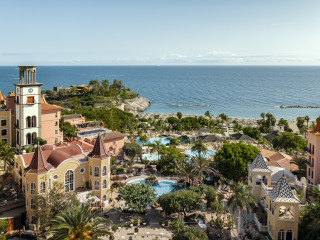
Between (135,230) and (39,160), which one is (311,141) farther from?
(39,160)

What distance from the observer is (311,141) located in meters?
31.9

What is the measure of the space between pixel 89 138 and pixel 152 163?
1027cm

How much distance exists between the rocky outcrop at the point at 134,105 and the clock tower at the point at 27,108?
2188 inches

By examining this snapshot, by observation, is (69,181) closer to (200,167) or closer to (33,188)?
(33,188)

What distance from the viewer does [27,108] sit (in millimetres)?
40875

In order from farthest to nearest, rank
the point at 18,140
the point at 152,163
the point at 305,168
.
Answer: the point at 152,163
the point at 18,140
the point at 305,168

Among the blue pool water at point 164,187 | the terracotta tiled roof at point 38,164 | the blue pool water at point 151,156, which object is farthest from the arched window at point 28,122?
the blue pool water at point 151,156

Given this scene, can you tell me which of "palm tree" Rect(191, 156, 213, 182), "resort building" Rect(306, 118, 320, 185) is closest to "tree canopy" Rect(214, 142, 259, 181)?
"palm tree" Rect(191, 156, 213, 182)

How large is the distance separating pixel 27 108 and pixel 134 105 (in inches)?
2674

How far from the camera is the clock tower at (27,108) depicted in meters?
40.2

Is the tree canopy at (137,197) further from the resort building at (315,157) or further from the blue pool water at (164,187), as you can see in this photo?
the resort building at (315,157)

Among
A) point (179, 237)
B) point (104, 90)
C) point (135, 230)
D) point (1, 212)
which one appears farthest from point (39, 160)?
point (104, 90)


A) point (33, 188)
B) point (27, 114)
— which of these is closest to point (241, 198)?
point (33, 188)

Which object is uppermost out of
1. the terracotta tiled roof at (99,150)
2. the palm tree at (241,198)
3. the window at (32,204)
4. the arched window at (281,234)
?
the terracotta tiled roof at (99,150)
